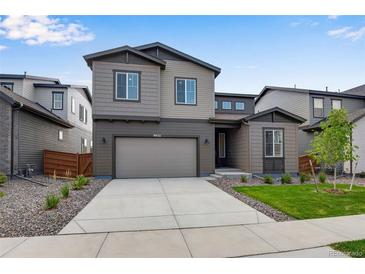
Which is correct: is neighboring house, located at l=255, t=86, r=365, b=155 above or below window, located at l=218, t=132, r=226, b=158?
above

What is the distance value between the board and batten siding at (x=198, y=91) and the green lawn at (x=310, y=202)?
544 cm

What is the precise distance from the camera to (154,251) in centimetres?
349

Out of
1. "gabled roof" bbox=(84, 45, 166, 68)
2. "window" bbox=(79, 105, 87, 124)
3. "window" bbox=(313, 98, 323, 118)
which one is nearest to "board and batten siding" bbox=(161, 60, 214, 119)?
"gabled roof" bbox=(84, 45, 166, 68)

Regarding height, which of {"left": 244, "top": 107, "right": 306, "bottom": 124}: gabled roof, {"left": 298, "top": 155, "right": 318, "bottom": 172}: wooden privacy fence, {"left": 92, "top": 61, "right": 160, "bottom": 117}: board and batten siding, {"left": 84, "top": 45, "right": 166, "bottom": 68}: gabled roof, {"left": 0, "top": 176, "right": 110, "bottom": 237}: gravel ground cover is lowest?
{"left": 0, "top": 176, "right": 110, "bottom": 237}: gravel ground cover

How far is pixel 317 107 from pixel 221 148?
8734mm

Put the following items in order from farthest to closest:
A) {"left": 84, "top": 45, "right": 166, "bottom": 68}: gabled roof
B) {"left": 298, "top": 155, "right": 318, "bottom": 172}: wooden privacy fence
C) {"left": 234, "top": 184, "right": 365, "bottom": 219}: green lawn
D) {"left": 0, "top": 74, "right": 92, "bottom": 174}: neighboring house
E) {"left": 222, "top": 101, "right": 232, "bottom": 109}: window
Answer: {"left": 222, "top": 101, "right": 232, "bottom": 109}: window
{"left": 298, "top": 155, "right": 318, "bottom": 172}: wooden privacy fence
{"left": 84, "top": 45, "right": 166, "bottom": 68}: gabled roof
{"left": 0, "top": 74, "right": 92, "bottom": 174}: neighboring house
{"left": 234, "top": 184, "right": 365, "bottom": 219}: green lawn

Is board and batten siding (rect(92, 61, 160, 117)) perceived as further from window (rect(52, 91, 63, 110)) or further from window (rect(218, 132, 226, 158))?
window (rect(52, 91, 63, 110))

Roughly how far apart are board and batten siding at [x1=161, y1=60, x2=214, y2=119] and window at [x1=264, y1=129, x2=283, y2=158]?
339 centimetres

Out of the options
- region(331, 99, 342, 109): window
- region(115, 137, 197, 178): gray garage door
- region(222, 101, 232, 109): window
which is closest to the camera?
region(115, 137, 197, 178): gray garage door

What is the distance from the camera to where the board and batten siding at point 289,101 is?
17.4 metres

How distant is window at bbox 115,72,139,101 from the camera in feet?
37.6

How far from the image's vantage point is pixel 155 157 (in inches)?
477
